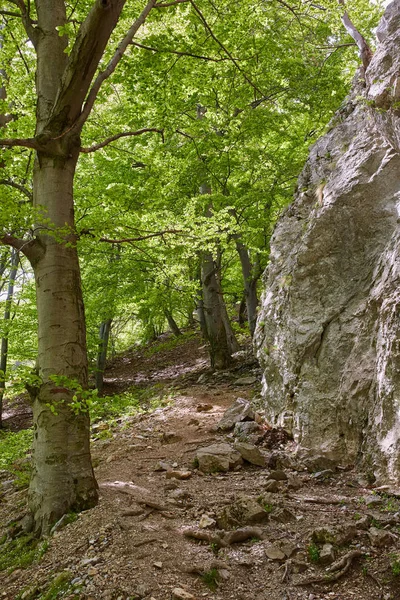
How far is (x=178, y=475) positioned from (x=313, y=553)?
7.80ft

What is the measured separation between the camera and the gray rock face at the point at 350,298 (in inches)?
187

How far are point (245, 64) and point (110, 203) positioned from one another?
13.4 ft

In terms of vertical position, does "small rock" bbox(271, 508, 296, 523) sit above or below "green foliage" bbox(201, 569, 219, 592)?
below

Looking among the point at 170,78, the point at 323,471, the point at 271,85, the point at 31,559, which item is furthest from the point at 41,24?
the point at 271,85

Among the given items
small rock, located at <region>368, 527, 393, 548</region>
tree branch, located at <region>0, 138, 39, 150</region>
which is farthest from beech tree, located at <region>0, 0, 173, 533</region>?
small rock, located at <region>368, 527, 393, 548</region>

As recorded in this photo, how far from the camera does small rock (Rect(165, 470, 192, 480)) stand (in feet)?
17.4

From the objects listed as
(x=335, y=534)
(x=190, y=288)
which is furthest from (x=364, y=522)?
(x=190, y=288)

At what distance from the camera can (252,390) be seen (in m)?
9.54

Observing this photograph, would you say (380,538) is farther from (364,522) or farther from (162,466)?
(162,466)

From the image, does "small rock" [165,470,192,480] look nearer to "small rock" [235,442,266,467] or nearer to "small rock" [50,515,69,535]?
"small rock" [235,442,266,467]

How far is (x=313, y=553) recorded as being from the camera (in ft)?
10.9

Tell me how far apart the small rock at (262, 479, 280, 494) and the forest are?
0.02 meters

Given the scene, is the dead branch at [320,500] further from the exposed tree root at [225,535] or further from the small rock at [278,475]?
the exposed tree root at [225,535]

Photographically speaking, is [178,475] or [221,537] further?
[178,475]
